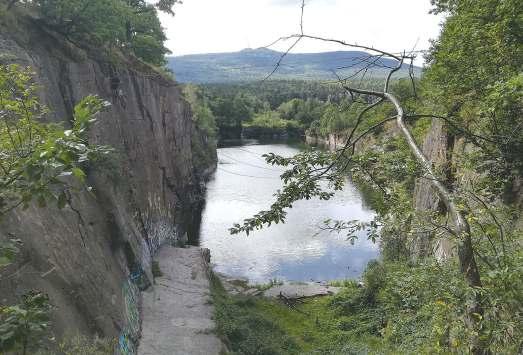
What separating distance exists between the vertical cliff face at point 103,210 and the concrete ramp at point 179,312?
0.84 meters

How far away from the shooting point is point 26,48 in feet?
53.6

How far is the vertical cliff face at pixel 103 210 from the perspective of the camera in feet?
32.0

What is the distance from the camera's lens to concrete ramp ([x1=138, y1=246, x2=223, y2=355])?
575 inches

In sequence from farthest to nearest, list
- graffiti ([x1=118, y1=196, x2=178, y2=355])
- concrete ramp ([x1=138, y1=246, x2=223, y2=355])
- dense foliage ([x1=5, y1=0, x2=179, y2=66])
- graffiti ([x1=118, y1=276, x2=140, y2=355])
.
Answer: dense foliage ([x1=5, y1=0, x2=179, y2=66]) → concrete ramp ([x1=138, y1=246, x2=223, y2=355]) → graffiti ([x1=118, y1=196, x2=178, y2=355]) → graffiti ([x1=118, y1=276, x2=140, y2=355])

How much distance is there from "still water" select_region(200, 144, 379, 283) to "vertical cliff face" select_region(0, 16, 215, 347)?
14.4ft

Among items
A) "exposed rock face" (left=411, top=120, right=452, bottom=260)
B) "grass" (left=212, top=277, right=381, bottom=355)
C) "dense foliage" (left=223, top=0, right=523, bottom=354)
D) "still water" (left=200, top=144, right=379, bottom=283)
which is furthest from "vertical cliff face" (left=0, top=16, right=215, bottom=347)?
"exposed rock face" (left=411, top=120, right=452, bottom=260)

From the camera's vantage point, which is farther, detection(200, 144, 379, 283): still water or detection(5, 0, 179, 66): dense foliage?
detection(200, 144, 379, 283): still water

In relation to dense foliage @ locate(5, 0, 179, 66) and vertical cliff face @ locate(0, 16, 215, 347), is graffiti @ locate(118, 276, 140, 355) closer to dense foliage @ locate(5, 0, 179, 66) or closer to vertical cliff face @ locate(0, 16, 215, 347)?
vertical cliff face @ locate(0, 16, 215, 347)

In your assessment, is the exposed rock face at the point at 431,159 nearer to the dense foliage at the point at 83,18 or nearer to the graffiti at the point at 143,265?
the graffiti at the point at 143,265

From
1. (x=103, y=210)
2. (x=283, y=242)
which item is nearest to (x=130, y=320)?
(x=103, y=210)

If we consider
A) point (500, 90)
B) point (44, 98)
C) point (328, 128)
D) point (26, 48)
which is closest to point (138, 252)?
point (44, 98)

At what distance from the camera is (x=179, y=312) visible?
17328 millimetres

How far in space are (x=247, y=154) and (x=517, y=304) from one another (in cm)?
7251

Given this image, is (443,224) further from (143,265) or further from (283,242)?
(283,242)
